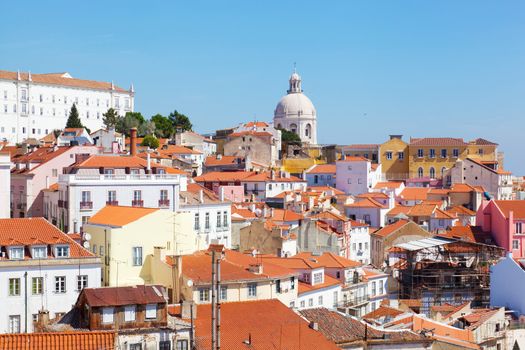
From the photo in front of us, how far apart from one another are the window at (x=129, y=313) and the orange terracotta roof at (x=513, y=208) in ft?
133

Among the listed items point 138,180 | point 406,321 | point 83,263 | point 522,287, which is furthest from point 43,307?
point 522,287

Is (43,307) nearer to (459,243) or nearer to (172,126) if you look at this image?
(459,243)

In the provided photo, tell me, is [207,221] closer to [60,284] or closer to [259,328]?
[60,284]

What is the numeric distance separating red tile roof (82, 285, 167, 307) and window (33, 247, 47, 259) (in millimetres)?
6079

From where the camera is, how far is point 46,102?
145 m

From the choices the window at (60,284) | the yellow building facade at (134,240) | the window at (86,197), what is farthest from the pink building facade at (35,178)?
the window at (60,284)

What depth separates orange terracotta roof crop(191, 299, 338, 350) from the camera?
28500mm

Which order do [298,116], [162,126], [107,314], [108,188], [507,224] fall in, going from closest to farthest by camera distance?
[107,314] → [108,188] → [507,224] → [162,126] → [298,116]

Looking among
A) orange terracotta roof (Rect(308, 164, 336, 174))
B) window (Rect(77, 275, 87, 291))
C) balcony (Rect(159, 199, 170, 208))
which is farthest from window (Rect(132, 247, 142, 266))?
orange terracotta roof (Rect(308, 164, 336, 174))

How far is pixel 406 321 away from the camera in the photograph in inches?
1409

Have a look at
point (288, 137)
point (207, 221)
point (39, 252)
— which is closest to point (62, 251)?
point (39, 252)

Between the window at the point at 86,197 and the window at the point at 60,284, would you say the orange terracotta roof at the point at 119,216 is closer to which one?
the window at the point at 60,284

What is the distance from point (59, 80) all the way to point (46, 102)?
4964 mm

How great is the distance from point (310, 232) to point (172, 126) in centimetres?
5952
